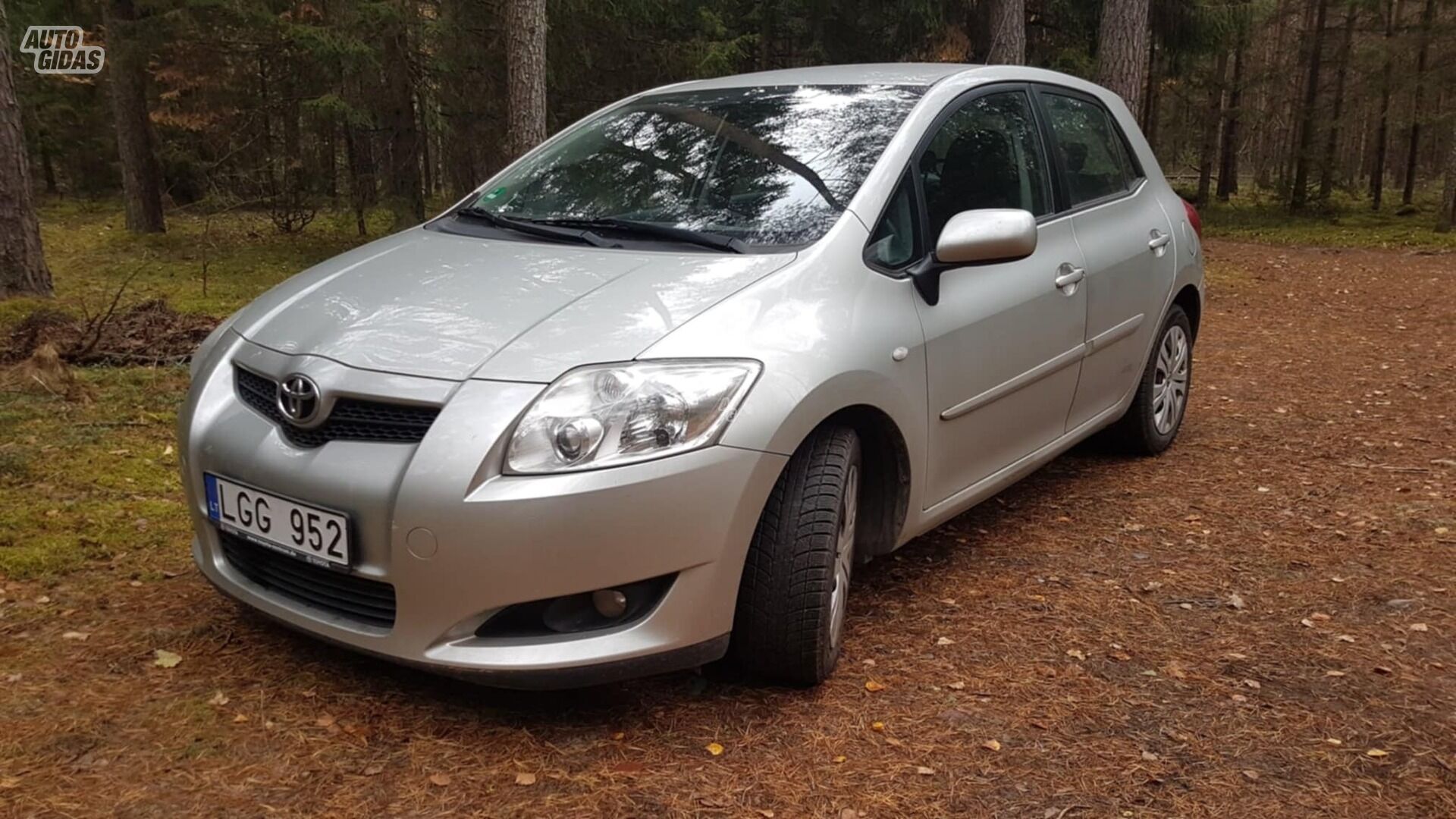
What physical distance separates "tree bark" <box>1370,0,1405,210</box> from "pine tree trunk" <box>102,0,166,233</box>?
70.7ft

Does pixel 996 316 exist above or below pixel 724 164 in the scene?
below

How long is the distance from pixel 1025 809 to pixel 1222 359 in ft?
21.2

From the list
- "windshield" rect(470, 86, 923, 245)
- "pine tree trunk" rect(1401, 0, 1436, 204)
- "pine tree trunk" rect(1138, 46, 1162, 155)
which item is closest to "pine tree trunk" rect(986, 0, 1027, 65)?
"windshield" rect(470, 86, 923, 245)

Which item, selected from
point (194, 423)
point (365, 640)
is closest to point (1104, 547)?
point (365, 640)

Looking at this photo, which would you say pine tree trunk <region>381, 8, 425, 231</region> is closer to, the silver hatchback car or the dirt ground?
the silver hatchback car

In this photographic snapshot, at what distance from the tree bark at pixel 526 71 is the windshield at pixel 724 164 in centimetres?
503

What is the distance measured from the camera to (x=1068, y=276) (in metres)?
3.89

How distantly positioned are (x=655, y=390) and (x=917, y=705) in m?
1.13

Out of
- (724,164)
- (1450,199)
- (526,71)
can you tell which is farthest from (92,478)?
(1450,199)

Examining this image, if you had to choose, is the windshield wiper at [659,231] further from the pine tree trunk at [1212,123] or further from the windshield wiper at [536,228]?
the pine tree trunk at [1212,123]

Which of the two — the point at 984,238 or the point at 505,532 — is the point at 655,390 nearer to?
the point at 505,532

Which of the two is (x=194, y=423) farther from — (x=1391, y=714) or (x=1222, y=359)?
(x=1222, y=359)

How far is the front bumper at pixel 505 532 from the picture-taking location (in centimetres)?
231

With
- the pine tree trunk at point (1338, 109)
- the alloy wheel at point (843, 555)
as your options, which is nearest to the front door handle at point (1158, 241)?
the alloy wheel at point (843, 555)
